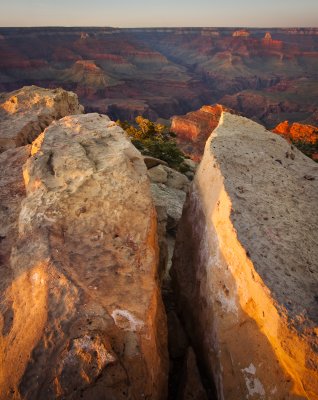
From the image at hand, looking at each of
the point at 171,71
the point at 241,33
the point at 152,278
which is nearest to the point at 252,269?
the point at 152,278

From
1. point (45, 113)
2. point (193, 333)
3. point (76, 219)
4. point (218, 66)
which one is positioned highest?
point (76, 219)

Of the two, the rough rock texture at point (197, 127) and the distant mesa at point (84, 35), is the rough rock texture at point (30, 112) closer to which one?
the rough rock texture at point (197, 127)

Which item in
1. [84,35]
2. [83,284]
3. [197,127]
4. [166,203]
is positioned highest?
[83,284]

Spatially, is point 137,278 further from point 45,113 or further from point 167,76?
point 167,76

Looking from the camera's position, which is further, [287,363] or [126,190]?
[126,190]

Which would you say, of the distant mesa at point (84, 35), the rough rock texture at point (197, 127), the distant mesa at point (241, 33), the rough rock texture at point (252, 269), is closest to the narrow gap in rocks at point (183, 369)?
the rough rock texture at point (252, 269)

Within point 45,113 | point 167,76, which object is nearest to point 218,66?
point 167,76

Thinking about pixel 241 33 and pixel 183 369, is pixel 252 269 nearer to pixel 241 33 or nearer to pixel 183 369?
pixel 183 369
